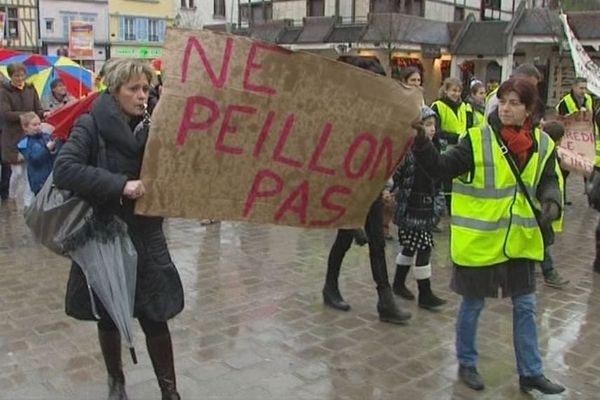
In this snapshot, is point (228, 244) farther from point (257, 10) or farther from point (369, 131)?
point (257, 10)

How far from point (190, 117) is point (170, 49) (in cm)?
31

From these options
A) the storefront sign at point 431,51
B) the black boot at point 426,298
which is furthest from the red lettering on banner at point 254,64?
the storefront sign at point 431,51

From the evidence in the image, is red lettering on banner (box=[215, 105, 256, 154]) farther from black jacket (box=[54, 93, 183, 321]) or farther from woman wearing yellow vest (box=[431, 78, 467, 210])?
woman wearing yellow vest (box=[431, 78, 467, 210])

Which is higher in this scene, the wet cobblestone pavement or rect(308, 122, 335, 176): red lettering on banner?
rect(308, 122, 335, 176): red lettering on banner

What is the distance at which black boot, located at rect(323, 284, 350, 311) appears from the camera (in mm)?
5270

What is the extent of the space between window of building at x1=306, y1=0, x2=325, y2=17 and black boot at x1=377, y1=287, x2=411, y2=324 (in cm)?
3326

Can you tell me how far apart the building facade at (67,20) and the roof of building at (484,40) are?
73.6 feet

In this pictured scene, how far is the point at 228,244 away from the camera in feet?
23.9

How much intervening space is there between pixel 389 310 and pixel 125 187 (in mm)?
2542

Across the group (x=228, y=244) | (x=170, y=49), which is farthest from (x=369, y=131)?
(x=228, y=244)

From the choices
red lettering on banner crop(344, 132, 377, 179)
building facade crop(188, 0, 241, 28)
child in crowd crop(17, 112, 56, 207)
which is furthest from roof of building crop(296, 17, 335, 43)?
red lettering on banner crop(344, 132, 377, 179)

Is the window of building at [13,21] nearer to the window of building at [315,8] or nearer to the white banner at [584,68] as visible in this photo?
the window of building at [315,8]

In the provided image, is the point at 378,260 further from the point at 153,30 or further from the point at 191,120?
the point at 153,30

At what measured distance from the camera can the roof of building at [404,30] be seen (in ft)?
103
